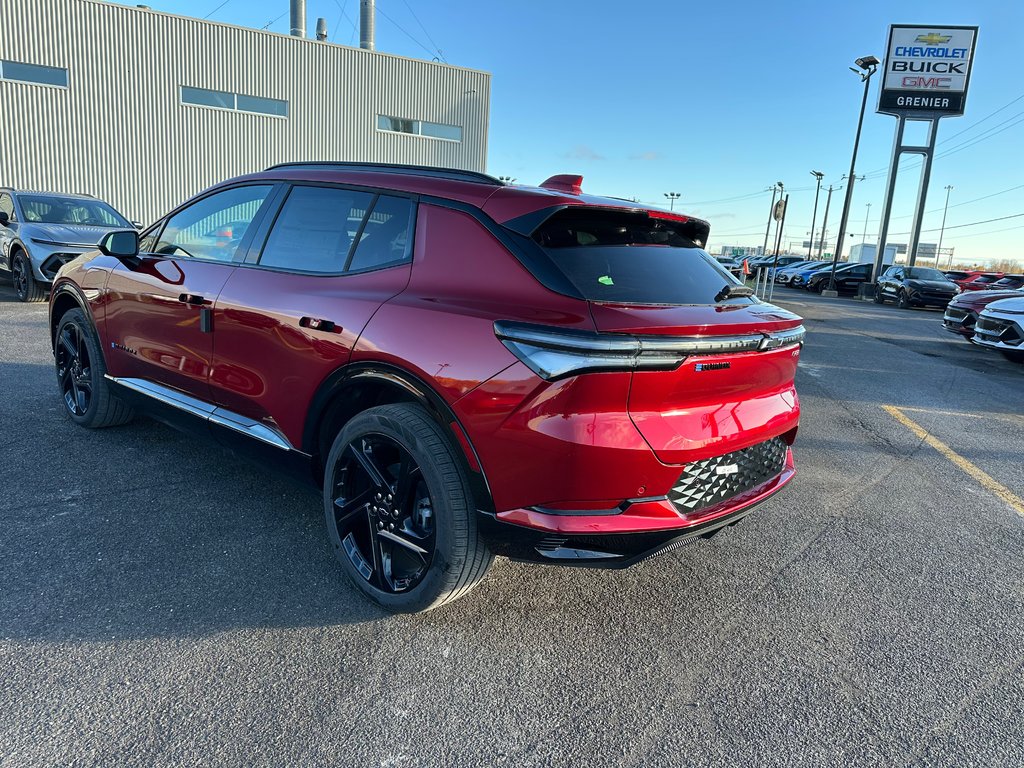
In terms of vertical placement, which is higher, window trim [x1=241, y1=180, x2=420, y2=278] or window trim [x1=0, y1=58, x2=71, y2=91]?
window trim [x1=0, y1=58, x2=71, y2=91]

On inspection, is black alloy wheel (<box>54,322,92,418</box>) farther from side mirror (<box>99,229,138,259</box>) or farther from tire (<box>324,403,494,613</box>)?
tire (<box>324,403,494,613</box>)

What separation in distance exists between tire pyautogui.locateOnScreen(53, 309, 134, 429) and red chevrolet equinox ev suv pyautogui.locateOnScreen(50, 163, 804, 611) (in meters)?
1.30

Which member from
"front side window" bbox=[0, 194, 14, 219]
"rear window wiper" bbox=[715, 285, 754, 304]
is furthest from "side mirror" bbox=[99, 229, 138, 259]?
"front side window" bbox=[0, 194, 14, 219]

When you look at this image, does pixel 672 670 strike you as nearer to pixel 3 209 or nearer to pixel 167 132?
pixel 3 209

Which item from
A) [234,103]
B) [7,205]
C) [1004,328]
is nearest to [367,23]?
[234,103]

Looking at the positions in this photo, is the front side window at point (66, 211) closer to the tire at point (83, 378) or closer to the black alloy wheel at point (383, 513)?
the tire at point (83, 378)

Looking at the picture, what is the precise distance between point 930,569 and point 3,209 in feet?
44.0

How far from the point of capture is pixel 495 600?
9.41 ft

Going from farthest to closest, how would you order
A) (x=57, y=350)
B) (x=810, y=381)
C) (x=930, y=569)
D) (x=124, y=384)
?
(x=810, y=381) → (x=57, y=350) → (x=124, y=384) → (x=930, y=569)

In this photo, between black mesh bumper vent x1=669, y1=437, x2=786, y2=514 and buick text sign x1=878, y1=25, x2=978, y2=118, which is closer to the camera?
black mesh bumper vent x1=669, y1=437, x2=786, y2=514

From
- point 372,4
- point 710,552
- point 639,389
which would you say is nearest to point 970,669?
point 710,552

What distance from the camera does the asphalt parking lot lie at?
2076 mm

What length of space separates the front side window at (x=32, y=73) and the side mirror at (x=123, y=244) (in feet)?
68.9

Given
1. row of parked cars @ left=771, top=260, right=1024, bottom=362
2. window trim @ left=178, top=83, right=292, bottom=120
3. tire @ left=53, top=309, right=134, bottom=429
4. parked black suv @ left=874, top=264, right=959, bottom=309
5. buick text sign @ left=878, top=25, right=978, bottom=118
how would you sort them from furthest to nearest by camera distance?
buick text sign @ left=878, top=25, right=978, bottom=118
parked black suv @ left=874, top=264, right=959, bottom=309
window trim @ left=178, top=83, right=292, bottom=120
row of parked cars @ left=771, top=260, right=1024, bottom=362
tire @ left=53, top=309, right=134, bottom=429
